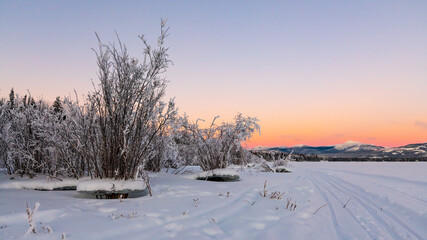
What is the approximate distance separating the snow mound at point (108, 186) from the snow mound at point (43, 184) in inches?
47.0

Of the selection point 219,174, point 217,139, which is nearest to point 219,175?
point 219,174

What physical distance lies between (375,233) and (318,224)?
64cm

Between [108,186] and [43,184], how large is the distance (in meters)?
1.73

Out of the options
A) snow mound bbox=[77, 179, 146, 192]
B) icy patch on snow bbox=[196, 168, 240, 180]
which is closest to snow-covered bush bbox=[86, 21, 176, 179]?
snow mound bbox=[77, 179, 146, 192]

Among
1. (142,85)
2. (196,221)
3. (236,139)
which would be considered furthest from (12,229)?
(236,139)

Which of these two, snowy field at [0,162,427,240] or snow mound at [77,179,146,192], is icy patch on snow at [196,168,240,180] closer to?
snowy field at [0,162,427,240]

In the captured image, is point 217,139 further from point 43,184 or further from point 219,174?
point 43,184

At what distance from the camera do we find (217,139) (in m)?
8.83

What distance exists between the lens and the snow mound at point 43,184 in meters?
4.53

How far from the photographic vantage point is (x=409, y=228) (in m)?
3.31

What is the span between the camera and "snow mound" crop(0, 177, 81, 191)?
4.53 m

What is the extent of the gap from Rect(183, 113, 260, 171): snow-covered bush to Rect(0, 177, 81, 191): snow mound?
426 cm

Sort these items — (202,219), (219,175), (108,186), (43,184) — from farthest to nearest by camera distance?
(219,175)
(43,184)
(108,186)
(202,219)

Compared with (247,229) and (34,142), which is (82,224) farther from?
(34,142)
